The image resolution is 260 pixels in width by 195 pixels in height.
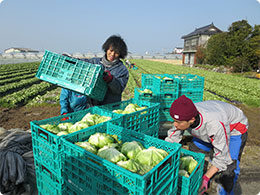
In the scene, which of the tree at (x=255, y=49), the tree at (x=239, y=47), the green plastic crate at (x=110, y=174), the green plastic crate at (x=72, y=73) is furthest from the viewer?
the tree at (x=239, y=47)

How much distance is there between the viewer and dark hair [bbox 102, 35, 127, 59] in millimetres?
3326

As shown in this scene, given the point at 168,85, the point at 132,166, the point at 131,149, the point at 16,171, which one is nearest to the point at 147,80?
the point at 168,85

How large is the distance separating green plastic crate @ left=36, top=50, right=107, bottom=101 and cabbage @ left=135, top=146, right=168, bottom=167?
1.38 meters

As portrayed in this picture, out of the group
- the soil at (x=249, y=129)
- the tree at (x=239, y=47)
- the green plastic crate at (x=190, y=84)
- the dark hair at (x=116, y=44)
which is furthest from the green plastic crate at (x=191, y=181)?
the tree at (x=239, y=47)

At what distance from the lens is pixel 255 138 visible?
218 inches

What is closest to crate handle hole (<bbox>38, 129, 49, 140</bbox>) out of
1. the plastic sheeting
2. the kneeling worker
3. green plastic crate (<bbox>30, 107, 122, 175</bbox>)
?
green plastic crate (<bbox>30, 107, 122, 175</bbox>)

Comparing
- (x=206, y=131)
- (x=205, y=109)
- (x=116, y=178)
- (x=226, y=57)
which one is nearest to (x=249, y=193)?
(x=206, y=131)

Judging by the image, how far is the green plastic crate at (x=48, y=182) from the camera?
6.22ft

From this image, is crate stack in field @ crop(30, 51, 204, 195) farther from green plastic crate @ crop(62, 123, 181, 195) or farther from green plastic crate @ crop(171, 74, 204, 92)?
green plastic crate @ crop(171, 74, 204, 92)

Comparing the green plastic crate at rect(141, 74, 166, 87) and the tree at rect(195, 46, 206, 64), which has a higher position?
the tree at rect(195, 46, 206, 64)

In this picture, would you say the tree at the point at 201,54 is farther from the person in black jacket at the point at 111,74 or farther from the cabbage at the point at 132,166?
the cabbage at the point at 132,166

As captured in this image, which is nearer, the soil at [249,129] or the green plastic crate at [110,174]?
the green plastic crate at [110,174]

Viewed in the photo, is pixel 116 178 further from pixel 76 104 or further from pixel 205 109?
pixel 76 104

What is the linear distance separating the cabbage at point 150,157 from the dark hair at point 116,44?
84.9 inches
